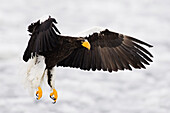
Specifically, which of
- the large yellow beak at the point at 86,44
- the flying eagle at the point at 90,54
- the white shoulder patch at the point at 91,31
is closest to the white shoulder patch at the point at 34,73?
the flying eagle at the point at 90,54

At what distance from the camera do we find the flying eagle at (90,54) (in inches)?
255

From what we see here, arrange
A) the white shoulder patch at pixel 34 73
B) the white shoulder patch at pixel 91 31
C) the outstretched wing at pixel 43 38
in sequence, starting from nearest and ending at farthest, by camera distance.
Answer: the outstretched wing at pixel 43 38, the white shoulder patch at pixel 34 73, the white shoulder patch at pixel 91 31

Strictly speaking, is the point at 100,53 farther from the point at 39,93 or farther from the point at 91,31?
the point at 39,93

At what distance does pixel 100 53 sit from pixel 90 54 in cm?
18

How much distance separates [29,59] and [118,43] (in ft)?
5.27

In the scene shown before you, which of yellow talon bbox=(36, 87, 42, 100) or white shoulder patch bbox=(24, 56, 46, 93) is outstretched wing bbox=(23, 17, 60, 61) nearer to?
white shoulder patch bbox=(24, 56, 46, 93)

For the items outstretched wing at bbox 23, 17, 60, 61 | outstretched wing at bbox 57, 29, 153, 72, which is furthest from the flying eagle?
outstretched wing at bbox 23, 17, 60, 61

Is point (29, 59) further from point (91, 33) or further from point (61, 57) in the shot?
point (91, 33)

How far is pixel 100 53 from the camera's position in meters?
7.09

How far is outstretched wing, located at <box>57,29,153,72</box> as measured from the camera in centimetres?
690

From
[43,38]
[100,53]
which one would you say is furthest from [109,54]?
[43,38]

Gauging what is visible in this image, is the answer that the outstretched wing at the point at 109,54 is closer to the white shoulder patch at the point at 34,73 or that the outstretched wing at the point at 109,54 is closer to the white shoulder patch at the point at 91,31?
the white shoulder patch at the point at 91,31

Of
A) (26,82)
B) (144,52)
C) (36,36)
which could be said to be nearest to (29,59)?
(26,82)

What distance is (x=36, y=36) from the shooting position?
582 cm
